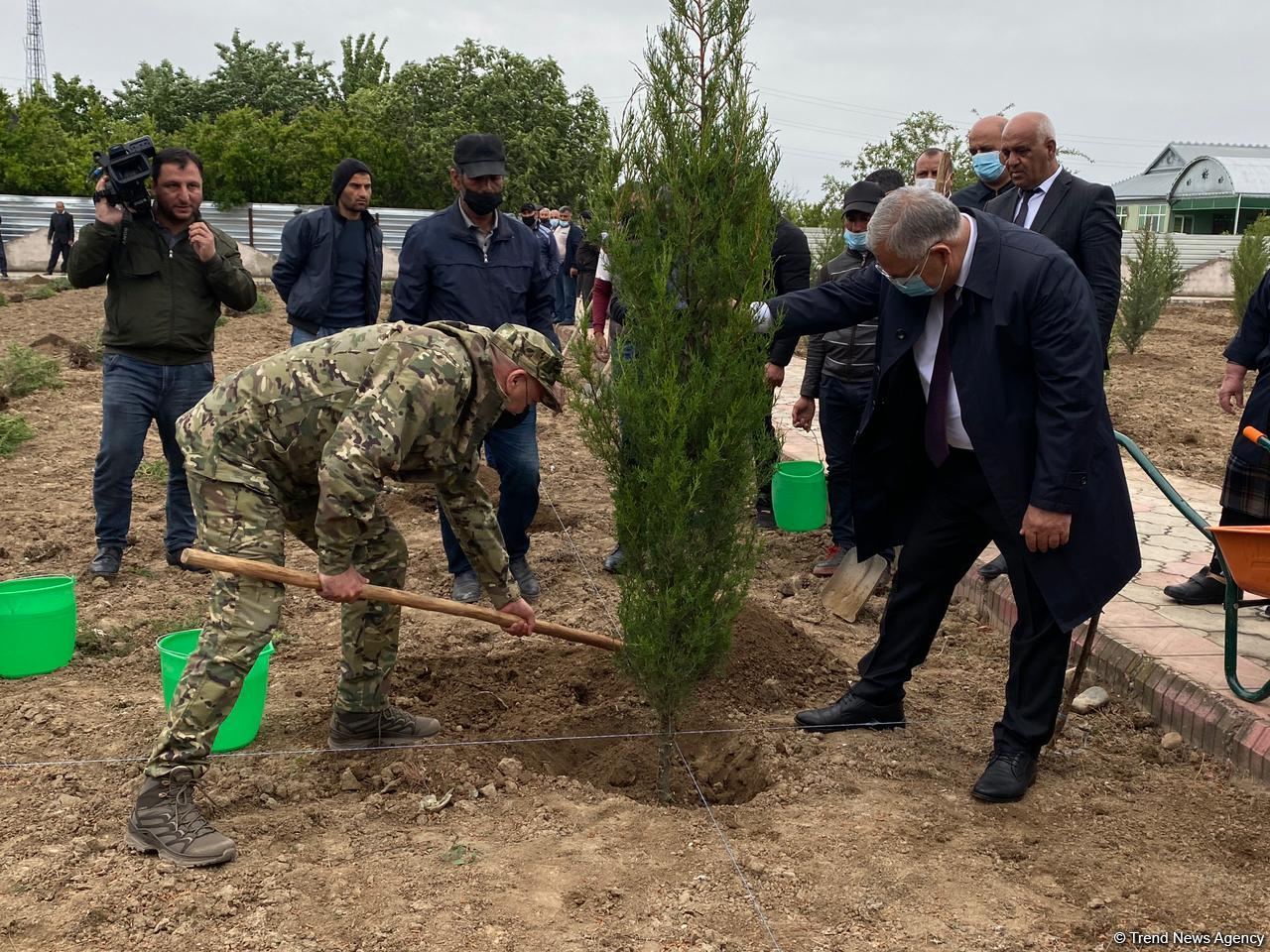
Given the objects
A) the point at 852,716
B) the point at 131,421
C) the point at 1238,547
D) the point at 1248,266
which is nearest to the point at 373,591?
the point at 852,716

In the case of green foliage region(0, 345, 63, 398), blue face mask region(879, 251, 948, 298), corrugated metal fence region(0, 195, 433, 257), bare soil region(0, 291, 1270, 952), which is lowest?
bare soil region(0, 291, 1270, 952)

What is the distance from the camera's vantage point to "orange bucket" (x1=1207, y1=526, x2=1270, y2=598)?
3.47 meters

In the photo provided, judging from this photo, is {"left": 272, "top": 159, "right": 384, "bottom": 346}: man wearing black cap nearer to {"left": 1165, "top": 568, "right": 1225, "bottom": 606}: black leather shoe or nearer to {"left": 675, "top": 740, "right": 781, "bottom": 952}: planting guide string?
{"left": 675, "top": 740, "right": 781, "bottom": 952}: planting guide string

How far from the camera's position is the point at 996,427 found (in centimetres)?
354

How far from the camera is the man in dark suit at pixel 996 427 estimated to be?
3.41 metres

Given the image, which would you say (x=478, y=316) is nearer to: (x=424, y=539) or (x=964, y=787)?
(x=424, y=539)

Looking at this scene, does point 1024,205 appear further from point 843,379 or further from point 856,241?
point 843,379

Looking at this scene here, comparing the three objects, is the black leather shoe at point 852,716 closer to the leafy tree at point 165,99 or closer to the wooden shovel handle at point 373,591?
the wooden shovel handle at point 373,591

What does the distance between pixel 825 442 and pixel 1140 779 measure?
104 inches

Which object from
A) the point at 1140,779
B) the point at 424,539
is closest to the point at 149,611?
the point at 424,539

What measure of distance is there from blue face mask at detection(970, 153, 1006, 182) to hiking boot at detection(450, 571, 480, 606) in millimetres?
3293

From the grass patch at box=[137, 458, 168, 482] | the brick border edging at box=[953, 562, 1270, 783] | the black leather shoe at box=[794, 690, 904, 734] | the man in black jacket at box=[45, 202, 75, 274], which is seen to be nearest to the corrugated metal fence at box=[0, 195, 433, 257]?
the man in black jacket at box=[45, 202, 75, 274]

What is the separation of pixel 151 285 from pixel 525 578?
2384 mm

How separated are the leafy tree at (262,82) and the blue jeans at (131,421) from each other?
46.7 metres
